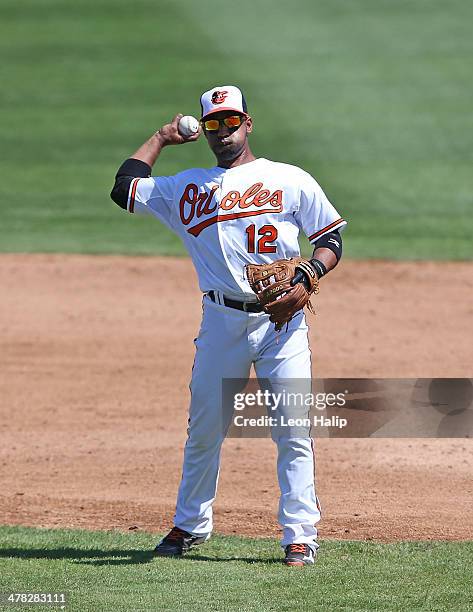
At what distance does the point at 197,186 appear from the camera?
18.9 feet

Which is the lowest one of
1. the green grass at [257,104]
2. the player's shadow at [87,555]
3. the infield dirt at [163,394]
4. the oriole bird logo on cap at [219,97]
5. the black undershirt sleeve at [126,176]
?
the player's shadow at [87,555]

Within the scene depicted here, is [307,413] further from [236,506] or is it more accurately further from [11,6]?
[11,6]

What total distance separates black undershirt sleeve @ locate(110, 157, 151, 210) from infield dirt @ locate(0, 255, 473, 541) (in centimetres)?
182

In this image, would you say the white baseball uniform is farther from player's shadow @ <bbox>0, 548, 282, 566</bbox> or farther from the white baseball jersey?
player's shadow @ <bbox>0, 548, 282, 566</bbox>

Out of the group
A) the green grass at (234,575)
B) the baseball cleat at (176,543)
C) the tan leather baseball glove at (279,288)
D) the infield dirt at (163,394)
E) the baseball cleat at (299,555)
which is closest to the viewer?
the green grass at (234,575)

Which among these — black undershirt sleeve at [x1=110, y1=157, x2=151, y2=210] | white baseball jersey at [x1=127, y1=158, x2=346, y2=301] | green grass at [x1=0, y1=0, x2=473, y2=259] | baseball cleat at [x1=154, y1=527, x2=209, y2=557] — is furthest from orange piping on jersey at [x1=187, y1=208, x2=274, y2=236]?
green grass at [x1=0, y1=0, x2=473, y2=259]

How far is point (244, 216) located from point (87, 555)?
5.92 feet

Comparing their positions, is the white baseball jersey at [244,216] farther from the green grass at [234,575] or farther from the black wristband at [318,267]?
the green grass at [234,575]

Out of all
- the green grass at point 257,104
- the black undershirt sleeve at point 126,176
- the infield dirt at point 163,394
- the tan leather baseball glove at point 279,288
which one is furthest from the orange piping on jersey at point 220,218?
the green grass at point 257,104

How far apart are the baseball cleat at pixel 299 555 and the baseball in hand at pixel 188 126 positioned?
205 cm

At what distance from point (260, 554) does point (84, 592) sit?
107cm

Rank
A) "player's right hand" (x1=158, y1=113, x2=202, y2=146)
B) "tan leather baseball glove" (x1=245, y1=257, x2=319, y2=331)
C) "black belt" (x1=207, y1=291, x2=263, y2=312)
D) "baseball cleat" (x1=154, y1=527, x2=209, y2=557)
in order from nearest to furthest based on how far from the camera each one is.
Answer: "tan leather baseball glove" (x1=245, y1=257, x2=319, y2=331)
"black belt" (x1=207, y1=291, x2=263, y2=312)
"baseball cleat" (x1=154, y1=527, x2=209, y2=557)
"player's right hand" (x1=158, y1=113, x2=202, y2=146)

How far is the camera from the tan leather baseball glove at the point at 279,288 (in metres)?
5.42

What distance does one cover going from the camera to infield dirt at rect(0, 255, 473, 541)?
683 centimetres
